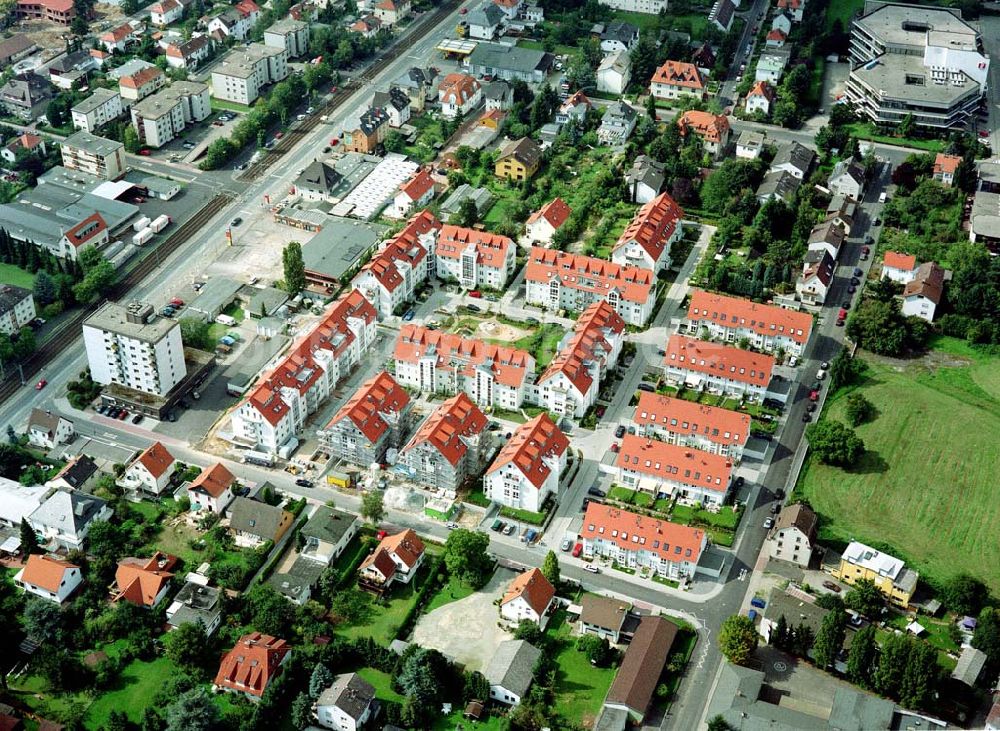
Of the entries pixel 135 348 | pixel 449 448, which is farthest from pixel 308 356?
pixel 449 448

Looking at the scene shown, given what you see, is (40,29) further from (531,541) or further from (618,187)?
(531,541)

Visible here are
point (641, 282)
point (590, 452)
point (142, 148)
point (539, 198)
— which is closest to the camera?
point (590, 452)

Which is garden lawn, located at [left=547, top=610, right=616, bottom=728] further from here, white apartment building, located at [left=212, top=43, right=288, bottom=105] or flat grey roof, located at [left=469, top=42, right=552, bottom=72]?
flat grey roof, located at [left=469, top=42, right=552, bottom=72]

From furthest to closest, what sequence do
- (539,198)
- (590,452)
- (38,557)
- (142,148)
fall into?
(142,148) < (539,198) < (590,452) < (38,557)

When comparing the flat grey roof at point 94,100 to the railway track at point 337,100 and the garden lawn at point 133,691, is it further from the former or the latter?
the garden lawn at point 133,691

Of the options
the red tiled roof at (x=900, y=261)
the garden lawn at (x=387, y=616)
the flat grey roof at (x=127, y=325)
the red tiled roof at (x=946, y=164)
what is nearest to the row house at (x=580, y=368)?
the garden lawn at (x=387, y=616)

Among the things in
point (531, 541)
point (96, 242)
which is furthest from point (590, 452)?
point (96, 242)
